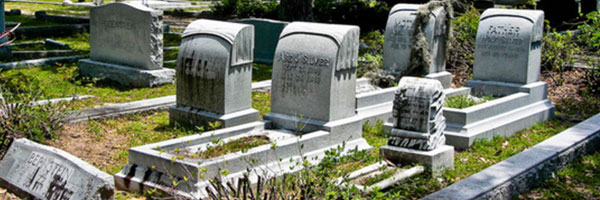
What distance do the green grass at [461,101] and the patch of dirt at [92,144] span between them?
13.9ft

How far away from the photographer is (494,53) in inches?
449

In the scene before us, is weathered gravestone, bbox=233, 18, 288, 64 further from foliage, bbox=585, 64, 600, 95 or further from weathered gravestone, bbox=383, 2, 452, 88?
foliage, bbox=585, 64, 600, 95

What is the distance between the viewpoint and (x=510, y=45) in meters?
11.2

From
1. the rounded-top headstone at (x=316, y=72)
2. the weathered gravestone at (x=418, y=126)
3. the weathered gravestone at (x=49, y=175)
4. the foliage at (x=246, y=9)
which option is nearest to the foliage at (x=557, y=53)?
the rounded-top headstone at (x=316, y=72)

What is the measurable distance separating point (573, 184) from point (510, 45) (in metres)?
3.81

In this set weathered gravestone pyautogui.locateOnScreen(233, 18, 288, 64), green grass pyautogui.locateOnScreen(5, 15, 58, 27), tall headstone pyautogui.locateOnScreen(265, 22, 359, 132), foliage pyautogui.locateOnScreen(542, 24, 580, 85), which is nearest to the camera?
tall headstone pyautogui.locateOnScreen(265, 22, 359, 132)

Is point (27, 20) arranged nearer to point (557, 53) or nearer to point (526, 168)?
point (557, 53)

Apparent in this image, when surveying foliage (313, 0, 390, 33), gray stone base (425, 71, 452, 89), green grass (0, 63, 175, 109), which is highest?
foliage (313, 0, 390, 33)

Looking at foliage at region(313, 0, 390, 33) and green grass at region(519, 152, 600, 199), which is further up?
foliage at region(313, 0, 390, 33)

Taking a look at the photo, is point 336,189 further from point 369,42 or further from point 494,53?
point 369,42

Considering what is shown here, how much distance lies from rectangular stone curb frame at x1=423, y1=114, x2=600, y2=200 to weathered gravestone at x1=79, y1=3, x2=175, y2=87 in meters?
6.05

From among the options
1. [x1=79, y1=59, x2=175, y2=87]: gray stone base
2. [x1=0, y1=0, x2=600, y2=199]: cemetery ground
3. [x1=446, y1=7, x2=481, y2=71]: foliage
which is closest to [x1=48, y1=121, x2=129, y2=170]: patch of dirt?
[x1=0, y1=0, x2=600, y2=199]: cemetery ground

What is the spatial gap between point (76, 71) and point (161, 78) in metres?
1.68

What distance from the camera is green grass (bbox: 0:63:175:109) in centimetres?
1085
